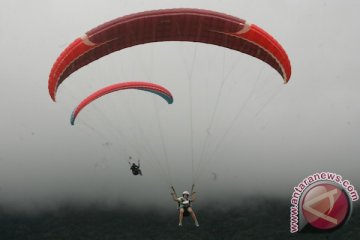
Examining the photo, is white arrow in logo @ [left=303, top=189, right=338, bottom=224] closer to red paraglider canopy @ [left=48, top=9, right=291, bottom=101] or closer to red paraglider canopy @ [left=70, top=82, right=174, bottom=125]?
red paraglider canopy @ [left=48, top=9, right=291, bottom=101]

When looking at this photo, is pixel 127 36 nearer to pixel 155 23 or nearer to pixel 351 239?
pixel 155 23

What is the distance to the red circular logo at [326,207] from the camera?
3048 cm

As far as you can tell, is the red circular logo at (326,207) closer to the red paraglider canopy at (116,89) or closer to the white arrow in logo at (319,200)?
the white arrow in logo at (319,200)

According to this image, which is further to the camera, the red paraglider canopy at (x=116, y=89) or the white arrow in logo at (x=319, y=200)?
the red paraglider canopy at (x=116, y=89)

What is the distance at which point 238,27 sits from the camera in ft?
95.8

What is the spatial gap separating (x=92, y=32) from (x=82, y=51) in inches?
54.0

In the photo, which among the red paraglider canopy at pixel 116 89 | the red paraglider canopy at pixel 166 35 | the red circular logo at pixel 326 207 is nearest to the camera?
the red paraglider canopy at pixel 166 35

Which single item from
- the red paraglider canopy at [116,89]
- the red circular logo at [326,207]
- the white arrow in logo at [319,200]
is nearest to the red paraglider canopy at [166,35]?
the red paraglider canopy at [116,89]

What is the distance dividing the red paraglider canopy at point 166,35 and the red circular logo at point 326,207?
7731 millimetres

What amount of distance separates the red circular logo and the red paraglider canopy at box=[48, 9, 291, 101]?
A: 7731mm

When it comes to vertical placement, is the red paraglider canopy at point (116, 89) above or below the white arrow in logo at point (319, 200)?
above

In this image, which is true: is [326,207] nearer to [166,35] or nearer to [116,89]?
[166,35]

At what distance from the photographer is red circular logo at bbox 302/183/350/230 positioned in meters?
30.5

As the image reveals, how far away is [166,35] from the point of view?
1167 inches
